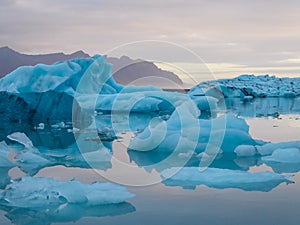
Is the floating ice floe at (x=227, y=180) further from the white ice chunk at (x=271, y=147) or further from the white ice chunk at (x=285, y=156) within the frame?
the white ice chunk at (x=271, y=147)

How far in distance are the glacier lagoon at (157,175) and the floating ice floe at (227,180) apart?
1 cm

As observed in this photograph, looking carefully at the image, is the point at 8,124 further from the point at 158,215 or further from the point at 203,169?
the point at 158,215

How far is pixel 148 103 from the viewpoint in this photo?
16.6 meters

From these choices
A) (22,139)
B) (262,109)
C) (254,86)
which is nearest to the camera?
(22,139)

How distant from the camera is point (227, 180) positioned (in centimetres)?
472

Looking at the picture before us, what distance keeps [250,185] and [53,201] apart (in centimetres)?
202

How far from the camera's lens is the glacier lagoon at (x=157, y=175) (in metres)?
3.73

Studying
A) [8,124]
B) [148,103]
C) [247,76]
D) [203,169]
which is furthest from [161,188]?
[247,76]

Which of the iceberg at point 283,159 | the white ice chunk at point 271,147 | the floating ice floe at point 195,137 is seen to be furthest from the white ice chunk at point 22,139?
the iceberg at point 283,159

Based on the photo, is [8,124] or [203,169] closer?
[203,169]

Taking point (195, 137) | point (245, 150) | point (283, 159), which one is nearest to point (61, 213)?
point (283, 159)

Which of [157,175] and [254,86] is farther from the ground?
[254,86]

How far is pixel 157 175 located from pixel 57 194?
1526 mm

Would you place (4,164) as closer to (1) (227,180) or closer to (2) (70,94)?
(1) (227,180)
